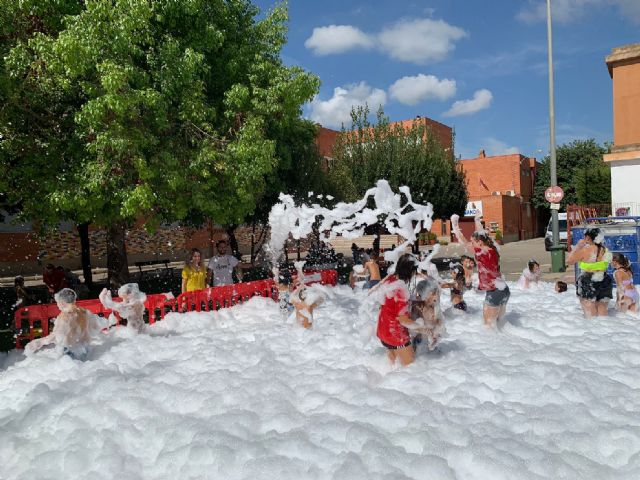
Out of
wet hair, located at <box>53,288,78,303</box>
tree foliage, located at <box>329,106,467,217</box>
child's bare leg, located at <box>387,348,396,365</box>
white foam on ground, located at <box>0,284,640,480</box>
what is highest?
tree foliage, located at <box>329,106,467,217</box>

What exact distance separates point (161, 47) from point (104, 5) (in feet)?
5.34

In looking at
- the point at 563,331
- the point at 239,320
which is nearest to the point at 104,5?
the point at 239,320

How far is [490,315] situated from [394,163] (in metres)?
15.3

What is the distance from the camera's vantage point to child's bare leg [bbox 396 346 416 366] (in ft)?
21.9

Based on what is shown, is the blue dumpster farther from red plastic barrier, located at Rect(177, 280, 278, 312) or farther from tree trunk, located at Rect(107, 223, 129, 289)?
tree trunk, located at Rect(107, 223, 129, 289)

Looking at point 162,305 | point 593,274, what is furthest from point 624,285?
point 162,305

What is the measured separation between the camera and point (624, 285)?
939cm

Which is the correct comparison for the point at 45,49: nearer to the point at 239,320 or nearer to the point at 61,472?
the point at 239,320

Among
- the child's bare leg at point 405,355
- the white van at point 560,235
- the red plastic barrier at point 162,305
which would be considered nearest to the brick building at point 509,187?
the white van at point 560,235

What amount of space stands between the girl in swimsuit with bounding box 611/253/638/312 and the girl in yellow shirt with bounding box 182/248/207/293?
25.6ft

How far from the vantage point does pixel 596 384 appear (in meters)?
6.10

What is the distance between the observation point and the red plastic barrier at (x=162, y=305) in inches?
337

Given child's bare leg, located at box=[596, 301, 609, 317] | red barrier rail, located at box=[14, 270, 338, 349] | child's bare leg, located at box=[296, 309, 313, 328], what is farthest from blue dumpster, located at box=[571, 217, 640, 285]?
child's bare leg, located at box=[296, 309, 313, 328]

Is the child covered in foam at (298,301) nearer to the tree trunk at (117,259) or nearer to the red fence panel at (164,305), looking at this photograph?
the red fence panel at (164,305)
